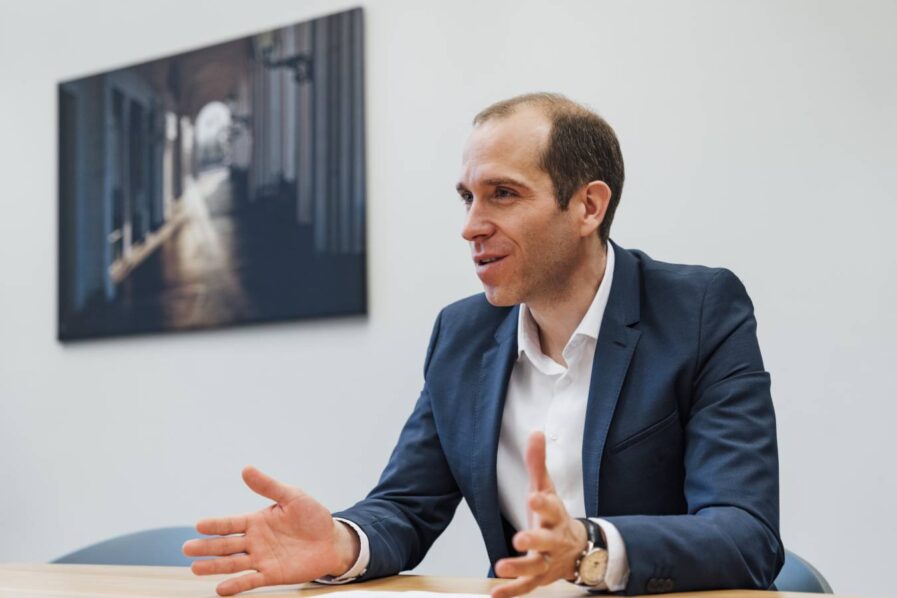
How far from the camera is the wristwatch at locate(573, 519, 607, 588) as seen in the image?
1.28 metres

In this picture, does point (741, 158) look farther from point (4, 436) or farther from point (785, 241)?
point (4, 436)

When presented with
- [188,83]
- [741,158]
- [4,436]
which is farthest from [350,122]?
[4,436]

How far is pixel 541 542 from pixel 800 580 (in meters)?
0.76

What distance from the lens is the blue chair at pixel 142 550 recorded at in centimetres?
221

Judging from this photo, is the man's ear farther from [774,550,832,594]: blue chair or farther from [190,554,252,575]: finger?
[190,554,252,575]: finger

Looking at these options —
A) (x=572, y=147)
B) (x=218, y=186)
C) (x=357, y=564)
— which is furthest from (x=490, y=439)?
(x=218, y=186)

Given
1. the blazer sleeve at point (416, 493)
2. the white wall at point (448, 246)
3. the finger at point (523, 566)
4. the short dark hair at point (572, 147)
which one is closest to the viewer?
the finger at point (523, 566)

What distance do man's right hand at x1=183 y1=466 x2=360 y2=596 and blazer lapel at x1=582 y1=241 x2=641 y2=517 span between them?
41cm

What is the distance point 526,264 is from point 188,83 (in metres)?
2.08

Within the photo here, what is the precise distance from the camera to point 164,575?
1.71 metres

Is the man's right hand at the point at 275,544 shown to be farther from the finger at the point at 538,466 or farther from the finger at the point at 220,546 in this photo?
the finger at the point at 538,466

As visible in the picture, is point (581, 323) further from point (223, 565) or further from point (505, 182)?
point (223, 565)

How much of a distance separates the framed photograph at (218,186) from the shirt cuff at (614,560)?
193 cm

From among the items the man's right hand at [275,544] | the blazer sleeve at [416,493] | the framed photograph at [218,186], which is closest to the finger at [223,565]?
the man's right hand at [275,544]
